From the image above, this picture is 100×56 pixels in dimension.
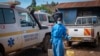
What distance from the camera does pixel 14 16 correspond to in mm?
8578

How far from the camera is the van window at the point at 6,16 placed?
26.1 ft

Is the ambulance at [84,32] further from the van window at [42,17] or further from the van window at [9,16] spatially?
the van window at [42,17]

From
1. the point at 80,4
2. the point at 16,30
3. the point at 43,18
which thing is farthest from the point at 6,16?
the point at 80,4

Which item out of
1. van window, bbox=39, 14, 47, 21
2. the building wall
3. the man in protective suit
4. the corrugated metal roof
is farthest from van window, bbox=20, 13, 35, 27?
the building wall

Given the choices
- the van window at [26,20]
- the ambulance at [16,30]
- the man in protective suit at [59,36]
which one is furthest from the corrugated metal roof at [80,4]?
the man in protective suit at [59,36]

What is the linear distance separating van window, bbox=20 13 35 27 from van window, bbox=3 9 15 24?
0.54 meters

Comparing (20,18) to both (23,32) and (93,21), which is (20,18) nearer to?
(23,32)

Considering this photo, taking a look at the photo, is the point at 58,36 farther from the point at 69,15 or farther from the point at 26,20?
→ the point at 69,15

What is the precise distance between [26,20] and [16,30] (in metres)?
1.19

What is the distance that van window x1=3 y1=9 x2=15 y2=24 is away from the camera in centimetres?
812

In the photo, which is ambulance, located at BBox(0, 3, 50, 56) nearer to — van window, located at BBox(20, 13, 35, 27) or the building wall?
van window, located at BBox(20, 13, 35, 27)

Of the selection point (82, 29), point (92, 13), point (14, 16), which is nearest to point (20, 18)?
point (14, 16)

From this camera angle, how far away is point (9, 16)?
8336mm

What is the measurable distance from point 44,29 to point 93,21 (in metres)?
4.67
